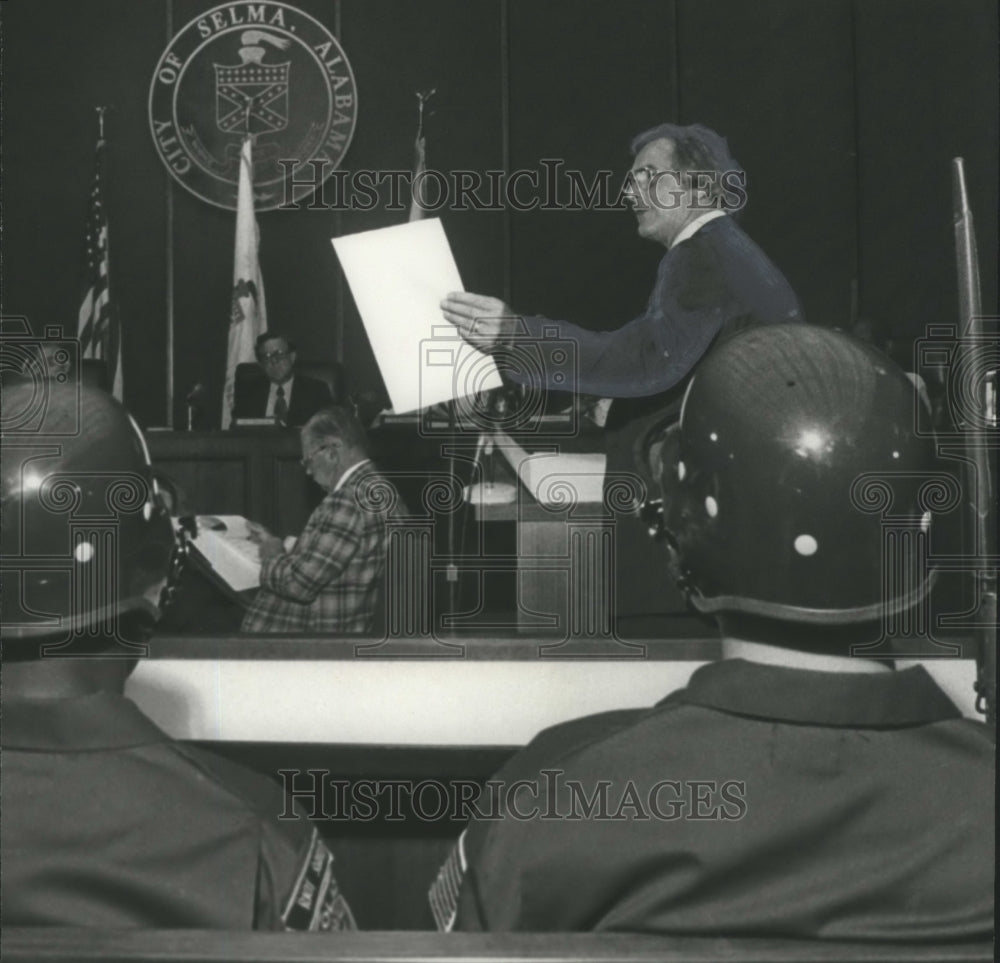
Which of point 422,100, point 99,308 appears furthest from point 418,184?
point 99,308

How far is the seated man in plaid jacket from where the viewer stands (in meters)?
3.29

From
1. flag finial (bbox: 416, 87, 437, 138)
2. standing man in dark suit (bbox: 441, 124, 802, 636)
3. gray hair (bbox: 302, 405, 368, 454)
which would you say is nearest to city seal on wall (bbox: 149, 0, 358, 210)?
flag finial (bbox: 416, 87, 437, 138)

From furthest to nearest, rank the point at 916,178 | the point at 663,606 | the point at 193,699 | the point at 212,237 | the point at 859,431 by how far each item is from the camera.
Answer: the point at 212,237
the point at 916,178
the point at 663,606
the point at 193,699
the point at 859,431

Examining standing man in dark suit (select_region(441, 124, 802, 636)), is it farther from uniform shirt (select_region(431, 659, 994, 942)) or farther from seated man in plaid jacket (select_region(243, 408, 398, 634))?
uniform shirt (select_region(431, 659, 994, 942))

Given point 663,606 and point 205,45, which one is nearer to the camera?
point 663,606

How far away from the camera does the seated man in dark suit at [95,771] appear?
0.90m

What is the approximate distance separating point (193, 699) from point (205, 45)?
557 centimetres

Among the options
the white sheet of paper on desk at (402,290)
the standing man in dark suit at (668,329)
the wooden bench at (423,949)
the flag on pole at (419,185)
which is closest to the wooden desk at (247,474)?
the flag on pole at (419,185)

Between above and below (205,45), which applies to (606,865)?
below

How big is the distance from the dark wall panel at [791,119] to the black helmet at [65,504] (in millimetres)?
5463

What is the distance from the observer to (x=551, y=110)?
6320 millimetres

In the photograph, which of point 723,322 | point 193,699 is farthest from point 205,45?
point 193,699

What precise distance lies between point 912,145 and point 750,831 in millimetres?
5819

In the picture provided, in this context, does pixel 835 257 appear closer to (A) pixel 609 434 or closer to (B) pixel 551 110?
(B) pixel 551 110
